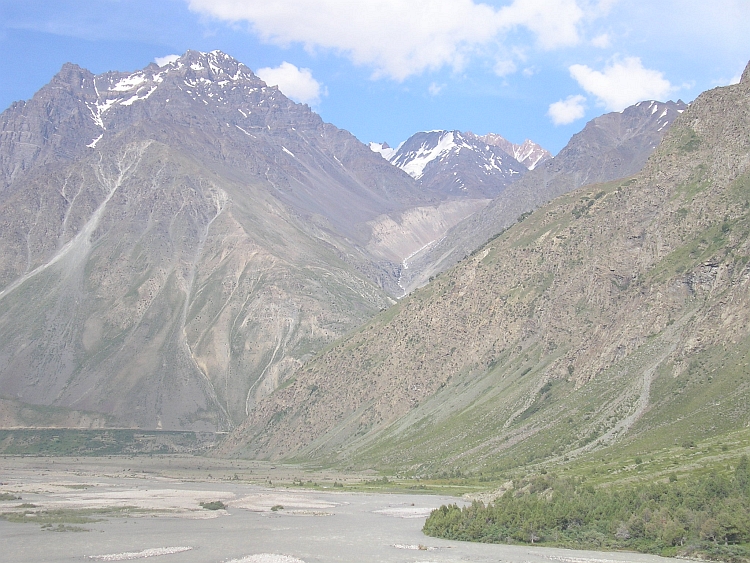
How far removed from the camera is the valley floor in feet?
269

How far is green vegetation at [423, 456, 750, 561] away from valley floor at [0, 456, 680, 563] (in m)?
2.84

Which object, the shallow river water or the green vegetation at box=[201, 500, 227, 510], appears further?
the green vegetation at box=[201, 500, 227, 510]

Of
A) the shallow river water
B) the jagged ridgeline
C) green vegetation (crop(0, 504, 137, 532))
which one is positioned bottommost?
the shallow river water

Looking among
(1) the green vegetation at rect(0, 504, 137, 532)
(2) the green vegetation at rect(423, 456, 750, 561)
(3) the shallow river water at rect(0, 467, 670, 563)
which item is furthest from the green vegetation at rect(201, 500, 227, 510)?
(2) the green vegetation at rect(423, 456, 750, 561)

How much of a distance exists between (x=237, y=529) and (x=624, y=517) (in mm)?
46201

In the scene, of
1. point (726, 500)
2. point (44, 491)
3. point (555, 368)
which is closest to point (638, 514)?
point (726, 500)

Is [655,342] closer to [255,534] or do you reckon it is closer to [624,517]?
[624,517]

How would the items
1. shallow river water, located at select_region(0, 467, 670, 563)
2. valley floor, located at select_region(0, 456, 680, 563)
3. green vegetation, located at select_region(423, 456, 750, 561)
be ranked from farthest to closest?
valley floor, located at select_region(0, 456, 680, 563) → shallow river water, located at select_region(0, 467, 670, 563) → green vegetation, located at select_region(423, 456, 750, 561)

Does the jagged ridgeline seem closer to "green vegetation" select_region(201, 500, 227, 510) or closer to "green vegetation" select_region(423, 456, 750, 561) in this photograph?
"green vegetation" select_region(423, 456, 750, 561)

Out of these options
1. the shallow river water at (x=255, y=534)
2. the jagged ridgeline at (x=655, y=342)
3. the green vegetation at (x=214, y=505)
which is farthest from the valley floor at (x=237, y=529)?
the jagged ridgeline at (x=655, y=342)

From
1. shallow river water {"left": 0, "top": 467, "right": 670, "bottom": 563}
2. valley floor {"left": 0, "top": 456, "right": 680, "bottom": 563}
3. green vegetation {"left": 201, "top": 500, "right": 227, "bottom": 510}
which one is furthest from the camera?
green vegetation {"left": 201, "top": 500, "right": 227, "bottom": 510}

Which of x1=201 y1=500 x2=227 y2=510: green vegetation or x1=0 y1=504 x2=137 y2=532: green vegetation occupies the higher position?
x1=0 y1=504 x2=137 y2=532: green vegetation

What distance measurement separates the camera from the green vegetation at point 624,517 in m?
72.9

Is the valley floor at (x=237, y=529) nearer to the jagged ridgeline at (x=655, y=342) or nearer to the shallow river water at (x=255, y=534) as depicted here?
the shallow river water at (x=255, y=534)
